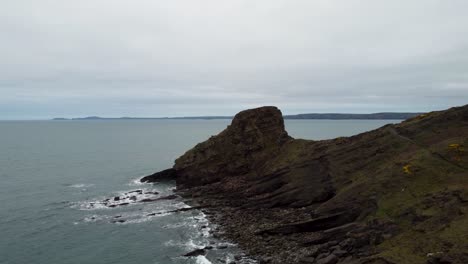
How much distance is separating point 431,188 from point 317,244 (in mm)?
13417

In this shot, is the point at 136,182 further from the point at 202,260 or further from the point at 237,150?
the point at 202,260

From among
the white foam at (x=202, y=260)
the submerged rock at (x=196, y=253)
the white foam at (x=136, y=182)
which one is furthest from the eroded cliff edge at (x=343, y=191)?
the white foam at (x=136, y=182)

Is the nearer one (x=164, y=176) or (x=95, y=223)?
(x=95, y=223)

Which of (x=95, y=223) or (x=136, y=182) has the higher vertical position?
(x=136, y=182)

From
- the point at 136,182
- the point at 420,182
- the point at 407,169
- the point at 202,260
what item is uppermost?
the point at 407,169

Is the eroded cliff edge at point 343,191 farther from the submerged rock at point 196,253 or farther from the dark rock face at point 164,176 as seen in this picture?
the dark rock face at point 164,176

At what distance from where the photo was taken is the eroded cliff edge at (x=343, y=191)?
34.5m

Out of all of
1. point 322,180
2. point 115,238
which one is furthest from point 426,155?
point 115,238

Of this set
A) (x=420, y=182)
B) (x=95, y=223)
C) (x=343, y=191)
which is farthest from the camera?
(x=95, y=223)

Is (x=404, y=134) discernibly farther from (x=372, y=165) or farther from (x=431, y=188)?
(x=431, y=188)

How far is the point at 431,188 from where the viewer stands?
137 ft

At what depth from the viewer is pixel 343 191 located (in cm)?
4878

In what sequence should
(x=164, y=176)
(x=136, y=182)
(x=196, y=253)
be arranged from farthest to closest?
(x=164, y=176), (x=136, y=182), (x=196, y=253)

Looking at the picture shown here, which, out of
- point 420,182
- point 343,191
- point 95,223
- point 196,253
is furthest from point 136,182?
point 420,182
